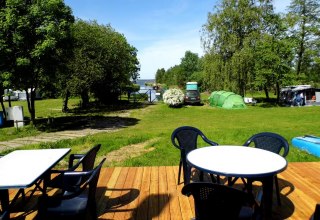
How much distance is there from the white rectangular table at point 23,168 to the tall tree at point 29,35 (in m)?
9.33

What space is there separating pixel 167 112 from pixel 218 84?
288 inches

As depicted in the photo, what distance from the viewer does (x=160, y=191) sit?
419 centimetres

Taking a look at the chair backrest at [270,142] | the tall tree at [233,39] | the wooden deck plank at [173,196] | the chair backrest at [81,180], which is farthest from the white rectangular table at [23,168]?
the tall tree at [233,39]

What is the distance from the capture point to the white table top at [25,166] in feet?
8.07

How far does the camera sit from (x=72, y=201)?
2975 millimetres

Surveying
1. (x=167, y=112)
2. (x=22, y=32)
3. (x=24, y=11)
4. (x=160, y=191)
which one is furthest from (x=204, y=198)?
(x=167, y=112)

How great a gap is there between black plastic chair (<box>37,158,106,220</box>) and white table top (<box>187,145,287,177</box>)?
1093 mm

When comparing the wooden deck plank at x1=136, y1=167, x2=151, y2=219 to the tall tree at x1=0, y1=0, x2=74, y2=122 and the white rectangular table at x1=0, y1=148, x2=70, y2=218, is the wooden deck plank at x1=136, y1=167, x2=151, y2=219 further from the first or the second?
the tall tree at x1=0, y1=0, x2=74, y2=122

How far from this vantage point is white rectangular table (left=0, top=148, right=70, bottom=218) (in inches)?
96.6

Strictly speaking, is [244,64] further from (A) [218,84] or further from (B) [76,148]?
(B) [76,148]

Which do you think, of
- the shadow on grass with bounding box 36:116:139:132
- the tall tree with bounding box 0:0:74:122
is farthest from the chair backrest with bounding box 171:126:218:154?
the shadow on grass with bounding box 36:116:139:132

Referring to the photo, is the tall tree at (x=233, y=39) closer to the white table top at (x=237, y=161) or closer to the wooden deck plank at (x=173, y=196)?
the wooden deck plank at (x=173, y=196)

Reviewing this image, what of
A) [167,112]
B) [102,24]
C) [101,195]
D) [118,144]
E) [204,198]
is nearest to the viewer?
[204,198]

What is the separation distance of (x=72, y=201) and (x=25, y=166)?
62cm
